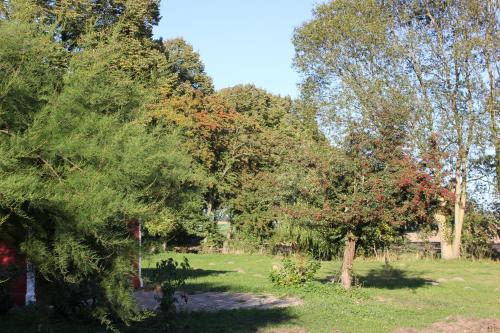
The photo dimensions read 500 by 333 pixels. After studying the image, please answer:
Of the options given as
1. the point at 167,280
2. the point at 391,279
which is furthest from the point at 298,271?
the point at 167,280

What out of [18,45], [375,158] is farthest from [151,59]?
[18,45]

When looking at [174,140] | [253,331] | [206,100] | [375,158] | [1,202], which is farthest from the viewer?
[206,100]

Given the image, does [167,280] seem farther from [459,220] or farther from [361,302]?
[459,220]

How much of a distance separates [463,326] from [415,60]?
2074cm

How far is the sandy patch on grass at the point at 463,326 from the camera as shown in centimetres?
987

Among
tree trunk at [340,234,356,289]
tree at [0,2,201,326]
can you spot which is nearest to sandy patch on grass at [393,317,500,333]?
tree trunk at [340,234,356,289]

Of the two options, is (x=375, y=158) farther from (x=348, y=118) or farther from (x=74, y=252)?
(x=74, y=252)

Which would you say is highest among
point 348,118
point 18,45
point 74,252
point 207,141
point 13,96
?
point 207,141

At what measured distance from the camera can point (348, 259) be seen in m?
14.2

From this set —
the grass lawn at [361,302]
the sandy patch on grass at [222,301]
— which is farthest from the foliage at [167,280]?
the sandy patch on grass at [222,301]

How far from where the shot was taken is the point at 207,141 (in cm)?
3447

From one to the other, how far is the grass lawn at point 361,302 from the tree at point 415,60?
23.3 feet

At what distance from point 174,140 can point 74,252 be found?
3.14 metres

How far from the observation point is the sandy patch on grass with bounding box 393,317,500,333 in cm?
987
